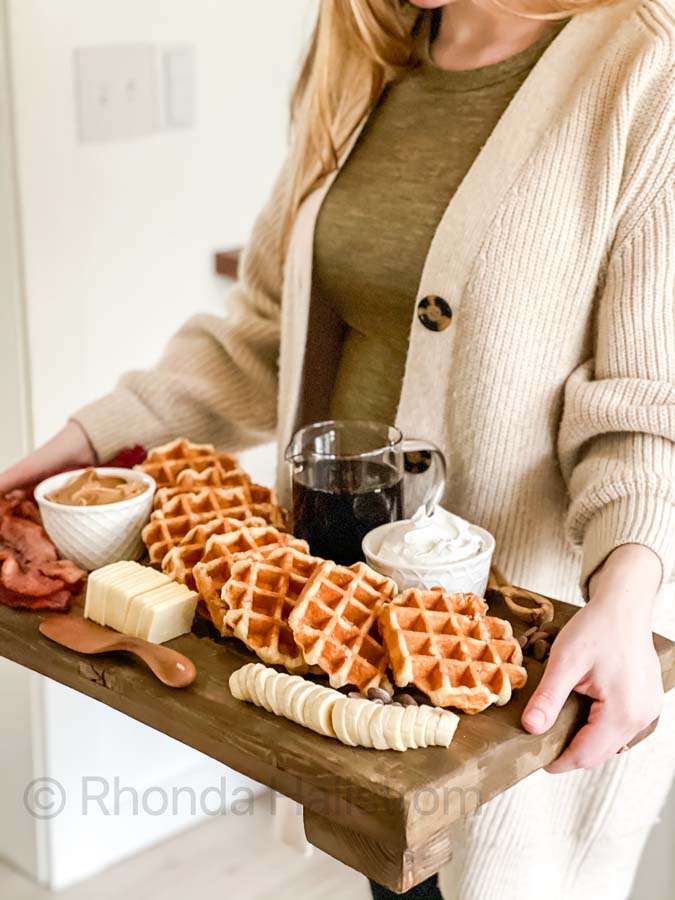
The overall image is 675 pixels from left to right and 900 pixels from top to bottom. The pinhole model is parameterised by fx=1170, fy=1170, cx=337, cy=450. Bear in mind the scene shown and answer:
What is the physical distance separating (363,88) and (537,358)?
353 mm

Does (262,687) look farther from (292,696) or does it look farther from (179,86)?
(179,86)

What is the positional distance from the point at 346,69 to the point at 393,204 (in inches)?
7.3

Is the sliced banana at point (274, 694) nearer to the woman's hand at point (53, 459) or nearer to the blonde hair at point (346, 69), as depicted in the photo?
the woman's hand at point (53, 459)

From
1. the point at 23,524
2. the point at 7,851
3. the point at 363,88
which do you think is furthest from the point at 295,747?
the point at 7,851

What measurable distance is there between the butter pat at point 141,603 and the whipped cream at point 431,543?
0.50 feet

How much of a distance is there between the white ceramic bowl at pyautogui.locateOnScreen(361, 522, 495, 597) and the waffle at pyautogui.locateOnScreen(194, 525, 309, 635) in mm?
65

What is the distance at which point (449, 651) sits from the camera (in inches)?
31.0

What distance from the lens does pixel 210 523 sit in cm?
94

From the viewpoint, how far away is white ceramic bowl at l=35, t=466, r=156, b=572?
3.09 feet

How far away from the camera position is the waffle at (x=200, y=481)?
998 millimetres

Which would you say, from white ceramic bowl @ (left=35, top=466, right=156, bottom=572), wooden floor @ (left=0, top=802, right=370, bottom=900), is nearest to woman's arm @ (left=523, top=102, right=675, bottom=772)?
white ceramic bowl @ (left=35, top=466, right=156, bottom=572)

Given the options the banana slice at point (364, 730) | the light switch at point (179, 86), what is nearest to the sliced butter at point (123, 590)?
the banana slice at point (364, 730)

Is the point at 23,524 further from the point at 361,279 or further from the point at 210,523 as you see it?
the point at 361,279

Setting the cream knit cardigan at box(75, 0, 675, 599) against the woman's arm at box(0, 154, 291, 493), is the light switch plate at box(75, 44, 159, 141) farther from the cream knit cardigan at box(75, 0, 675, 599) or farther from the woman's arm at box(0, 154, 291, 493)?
the cream knit cardigan at box(75, 0, 675, 599)
